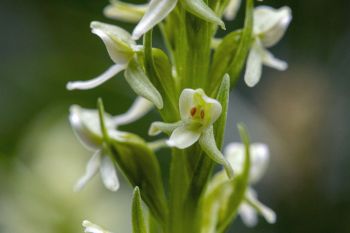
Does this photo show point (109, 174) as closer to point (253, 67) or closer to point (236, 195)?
point (236, 195)

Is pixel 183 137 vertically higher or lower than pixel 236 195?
higher

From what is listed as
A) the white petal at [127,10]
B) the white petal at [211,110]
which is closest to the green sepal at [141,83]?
the white petal at [211,110]

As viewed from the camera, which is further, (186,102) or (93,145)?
(93,145)

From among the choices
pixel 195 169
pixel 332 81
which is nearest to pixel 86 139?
pixel 195 169

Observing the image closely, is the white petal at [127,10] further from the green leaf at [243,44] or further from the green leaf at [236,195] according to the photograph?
the green leaf at [236,195]

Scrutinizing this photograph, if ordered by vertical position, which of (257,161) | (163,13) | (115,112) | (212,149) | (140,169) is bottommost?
(115,112)

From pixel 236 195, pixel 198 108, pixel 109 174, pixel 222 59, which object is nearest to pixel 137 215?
pixel 109 174

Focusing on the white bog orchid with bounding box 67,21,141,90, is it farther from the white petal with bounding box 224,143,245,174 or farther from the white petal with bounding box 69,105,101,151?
the white petal with bounding box 224,143,245,174
